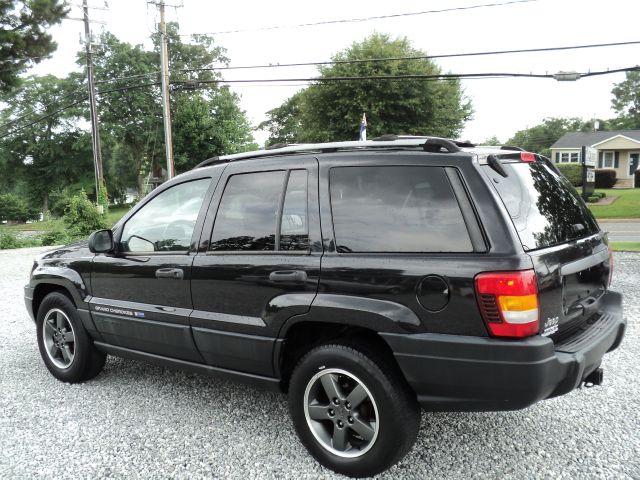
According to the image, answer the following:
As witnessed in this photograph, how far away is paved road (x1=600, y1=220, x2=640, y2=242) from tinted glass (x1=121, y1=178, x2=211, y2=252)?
616 inches

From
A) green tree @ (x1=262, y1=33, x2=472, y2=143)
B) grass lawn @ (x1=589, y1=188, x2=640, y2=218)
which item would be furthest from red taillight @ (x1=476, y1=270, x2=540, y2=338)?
Result: green tree @ (x1=262, y1=33, x2=472, y2=143)

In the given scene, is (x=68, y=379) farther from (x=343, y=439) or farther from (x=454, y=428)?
(x=454, y=428)

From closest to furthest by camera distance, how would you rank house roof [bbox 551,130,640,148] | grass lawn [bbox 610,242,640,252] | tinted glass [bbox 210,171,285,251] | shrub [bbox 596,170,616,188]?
1. tinted glass [bbox 210,171,285,251]
2. grass lawn [bbox 610,242,640,252]
3. shrub [bbox 596,170,616,188]
4. house roof [bbox 551,130,640,148]

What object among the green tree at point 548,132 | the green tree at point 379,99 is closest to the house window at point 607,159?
the green tree at point 379,99

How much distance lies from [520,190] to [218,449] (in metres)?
2.35

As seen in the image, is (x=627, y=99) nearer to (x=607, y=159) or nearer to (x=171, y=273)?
(x=607, y=159)

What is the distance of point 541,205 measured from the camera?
2859 mm

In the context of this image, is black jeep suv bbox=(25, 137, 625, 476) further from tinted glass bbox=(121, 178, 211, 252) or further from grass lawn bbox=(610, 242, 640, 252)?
grass lawn bbox=(610, 242, 640, 252)

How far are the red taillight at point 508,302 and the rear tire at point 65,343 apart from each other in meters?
3.26

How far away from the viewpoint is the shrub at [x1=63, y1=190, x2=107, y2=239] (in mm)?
18125

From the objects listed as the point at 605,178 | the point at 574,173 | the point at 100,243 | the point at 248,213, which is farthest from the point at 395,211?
the point at 605,178

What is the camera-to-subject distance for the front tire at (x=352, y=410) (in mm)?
2646

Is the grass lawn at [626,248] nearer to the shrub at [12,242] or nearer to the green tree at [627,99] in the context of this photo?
the shrub at [12,242]

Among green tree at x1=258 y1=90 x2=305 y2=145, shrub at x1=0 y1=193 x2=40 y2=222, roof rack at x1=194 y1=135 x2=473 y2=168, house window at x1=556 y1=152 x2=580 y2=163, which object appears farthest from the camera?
green tree at x1=258 y1=90 x2=305 y2=145
